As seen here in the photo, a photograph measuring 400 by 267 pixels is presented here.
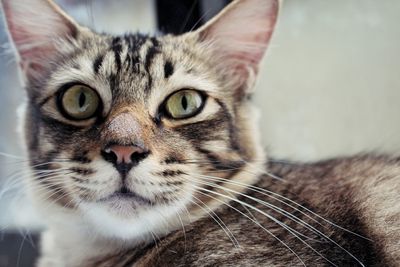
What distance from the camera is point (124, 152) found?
793mm

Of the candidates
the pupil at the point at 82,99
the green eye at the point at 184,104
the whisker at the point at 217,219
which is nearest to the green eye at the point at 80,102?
the pupil at the point at 82,99

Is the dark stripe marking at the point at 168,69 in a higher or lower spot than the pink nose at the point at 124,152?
higher

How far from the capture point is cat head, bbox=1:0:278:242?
0.83m

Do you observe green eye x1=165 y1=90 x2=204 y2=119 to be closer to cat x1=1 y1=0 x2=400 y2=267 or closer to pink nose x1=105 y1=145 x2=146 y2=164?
cat x1=1 y1=0 x2=400 y2=267

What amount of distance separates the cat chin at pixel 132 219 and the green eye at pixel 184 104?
0.14 m

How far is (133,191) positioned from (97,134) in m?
0.10

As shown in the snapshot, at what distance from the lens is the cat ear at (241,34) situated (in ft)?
3.11

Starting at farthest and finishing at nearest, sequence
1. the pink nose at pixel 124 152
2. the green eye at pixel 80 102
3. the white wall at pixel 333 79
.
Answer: the white wall at pixel 333 79, the green eye at pixel 80 102, the pink nose at pixel 124 152

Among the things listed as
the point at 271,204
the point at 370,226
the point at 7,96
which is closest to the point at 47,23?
the point at 7,96

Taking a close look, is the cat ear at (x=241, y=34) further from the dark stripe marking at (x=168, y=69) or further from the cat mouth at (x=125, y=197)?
the cat mouth at (x=125, y=197)

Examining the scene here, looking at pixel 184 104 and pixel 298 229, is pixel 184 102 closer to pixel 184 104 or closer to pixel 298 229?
pixel 184 104

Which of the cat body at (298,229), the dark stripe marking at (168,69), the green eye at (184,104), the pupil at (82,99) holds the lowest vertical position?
the cat body at (298,229)

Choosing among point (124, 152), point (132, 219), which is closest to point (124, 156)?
point (124, 152)

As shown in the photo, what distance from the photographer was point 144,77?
90 cm
